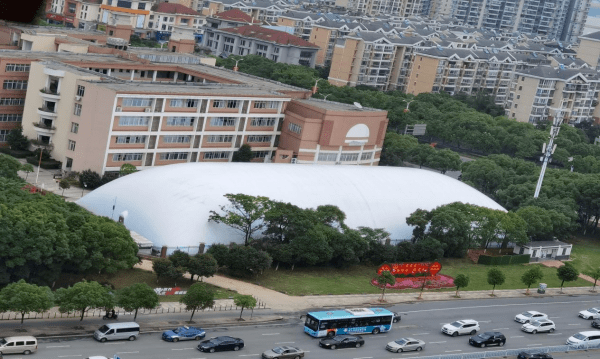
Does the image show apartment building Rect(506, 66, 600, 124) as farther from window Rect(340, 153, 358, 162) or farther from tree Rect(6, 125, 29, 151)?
tree Rect(6, 125, 29, 151)

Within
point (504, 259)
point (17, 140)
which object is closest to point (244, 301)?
point (504, 259)

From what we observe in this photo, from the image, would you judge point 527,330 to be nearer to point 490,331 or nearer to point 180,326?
point 490,331

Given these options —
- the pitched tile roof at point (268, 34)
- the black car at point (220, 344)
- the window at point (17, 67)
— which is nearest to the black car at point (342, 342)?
the black car at point (220, 344)

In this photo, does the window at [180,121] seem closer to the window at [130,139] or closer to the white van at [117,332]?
the window at [130,139]

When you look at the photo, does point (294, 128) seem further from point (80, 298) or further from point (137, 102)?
point (80, 298)

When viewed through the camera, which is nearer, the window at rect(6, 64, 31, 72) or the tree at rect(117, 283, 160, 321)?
the tree at rect(117, 283, 160, 321)

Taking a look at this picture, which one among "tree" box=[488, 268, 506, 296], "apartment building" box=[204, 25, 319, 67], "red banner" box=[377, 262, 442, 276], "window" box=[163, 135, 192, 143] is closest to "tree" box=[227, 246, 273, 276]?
"red banner" box=[377, 262, 442, 276]
